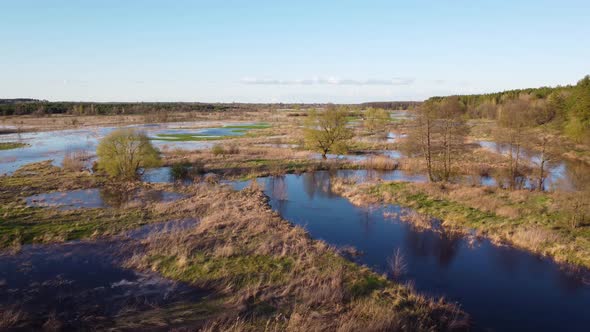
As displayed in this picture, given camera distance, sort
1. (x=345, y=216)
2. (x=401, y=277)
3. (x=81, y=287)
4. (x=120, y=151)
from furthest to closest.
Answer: (x=120, y=151) < (x=345, y=216) < (x=401, y=277) < (x=81, y=287)

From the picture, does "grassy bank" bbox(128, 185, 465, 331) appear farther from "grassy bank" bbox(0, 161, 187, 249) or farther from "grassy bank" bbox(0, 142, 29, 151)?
"grassy bank" bbox(0, 142, 29, 151)

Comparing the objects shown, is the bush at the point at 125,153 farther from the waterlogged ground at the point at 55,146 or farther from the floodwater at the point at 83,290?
the floodwater at the point at 83,290

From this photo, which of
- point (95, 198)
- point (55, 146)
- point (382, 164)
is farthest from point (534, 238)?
point (55, 146)

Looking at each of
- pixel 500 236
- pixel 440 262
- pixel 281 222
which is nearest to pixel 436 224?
pixel 500 236

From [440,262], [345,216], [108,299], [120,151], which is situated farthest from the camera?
[120,151]

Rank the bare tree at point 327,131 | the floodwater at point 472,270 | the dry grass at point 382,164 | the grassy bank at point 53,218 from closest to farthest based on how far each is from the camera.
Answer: the floodwater at point 472,270, the grassy bank at point 53,218, the dry grass at point 382,164, the bare tree at point 327,131

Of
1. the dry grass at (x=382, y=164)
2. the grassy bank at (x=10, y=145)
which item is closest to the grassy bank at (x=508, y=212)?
the dry grass at (x=382, y=164)

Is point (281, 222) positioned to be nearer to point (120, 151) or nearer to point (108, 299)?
point (108, 299)
